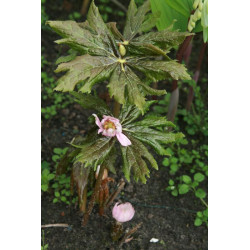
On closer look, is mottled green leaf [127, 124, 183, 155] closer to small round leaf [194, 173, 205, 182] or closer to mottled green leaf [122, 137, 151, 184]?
mottled green leaf [122, 137, 151, 184]

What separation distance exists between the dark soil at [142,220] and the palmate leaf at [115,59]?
2.00 feet

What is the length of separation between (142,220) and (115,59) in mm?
691

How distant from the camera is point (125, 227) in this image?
4.29 feet

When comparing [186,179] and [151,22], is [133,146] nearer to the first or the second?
[151,22]

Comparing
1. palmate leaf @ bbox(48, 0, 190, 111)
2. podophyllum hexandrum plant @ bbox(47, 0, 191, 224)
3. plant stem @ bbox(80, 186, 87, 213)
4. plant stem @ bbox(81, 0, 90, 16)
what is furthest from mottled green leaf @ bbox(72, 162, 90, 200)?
plant stem @ bbox(81, 0, 90, 16)

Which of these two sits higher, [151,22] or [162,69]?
[151,22]

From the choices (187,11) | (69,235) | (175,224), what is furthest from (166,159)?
(187,11)

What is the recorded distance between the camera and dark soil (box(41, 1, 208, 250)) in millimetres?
1258

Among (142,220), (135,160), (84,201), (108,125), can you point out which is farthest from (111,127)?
(142,220)

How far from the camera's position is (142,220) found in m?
1.34

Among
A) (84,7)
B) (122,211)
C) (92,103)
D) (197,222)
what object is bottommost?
(197,222)

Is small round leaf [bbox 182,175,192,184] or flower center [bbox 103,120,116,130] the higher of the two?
flower center [bbox 103,120,116,130]

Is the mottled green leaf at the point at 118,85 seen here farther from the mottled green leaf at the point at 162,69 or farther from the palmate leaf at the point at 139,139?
the palmate leaf at the point at 139,139

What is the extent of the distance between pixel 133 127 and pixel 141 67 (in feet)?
0.60
